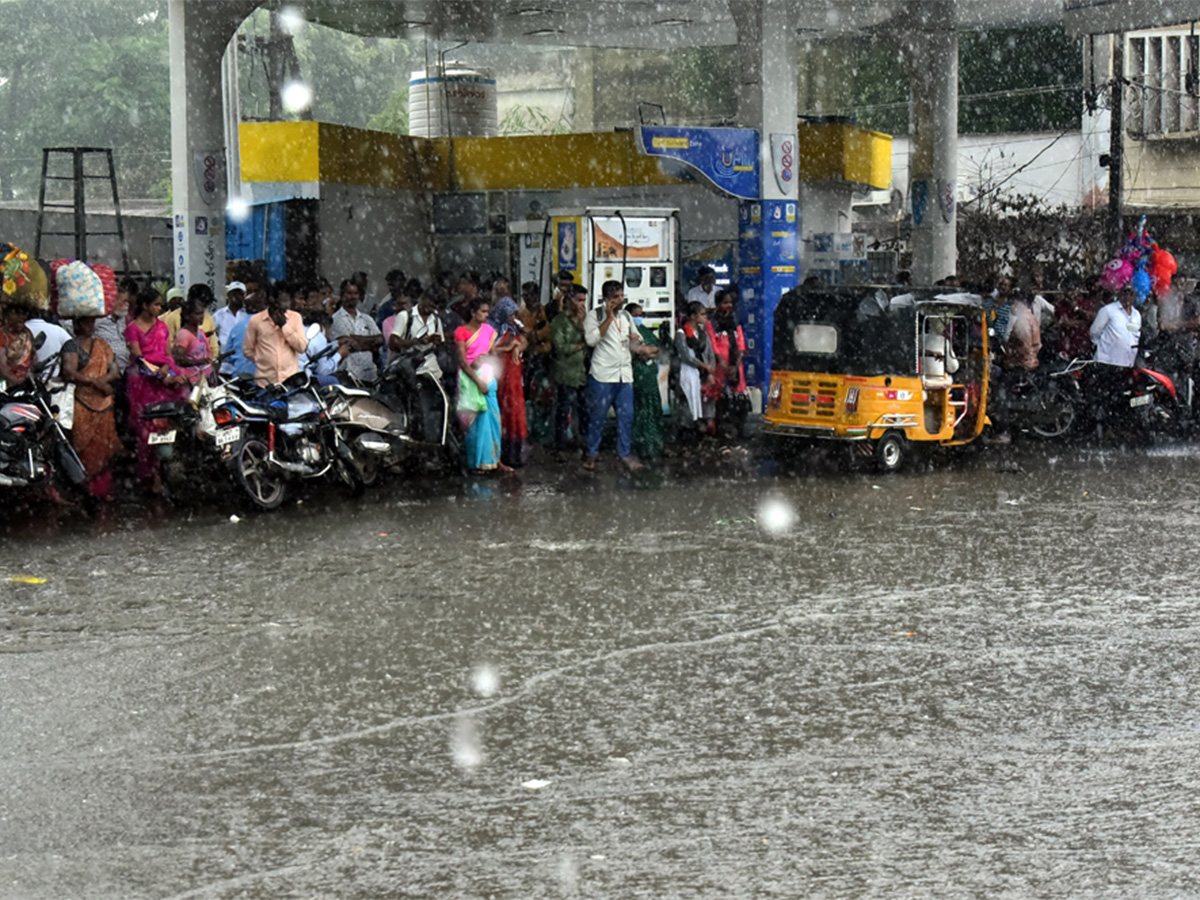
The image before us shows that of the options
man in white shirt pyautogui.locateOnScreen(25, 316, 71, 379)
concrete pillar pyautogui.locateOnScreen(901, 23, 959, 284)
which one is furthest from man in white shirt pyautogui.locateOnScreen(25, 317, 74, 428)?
concrete pillar pyautogui.locateOnScreen(901, 23, 959, 284)

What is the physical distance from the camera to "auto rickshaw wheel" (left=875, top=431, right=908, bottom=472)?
48.1ft

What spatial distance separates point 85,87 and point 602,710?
5002 cm

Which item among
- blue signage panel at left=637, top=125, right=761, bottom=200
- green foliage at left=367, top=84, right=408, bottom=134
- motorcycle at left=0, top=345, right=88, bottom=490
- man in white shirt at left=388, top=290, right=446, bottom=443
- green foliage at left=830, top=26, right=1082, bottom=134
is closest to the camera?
motorcycle at left=0, top=345, right=88, bottom=490

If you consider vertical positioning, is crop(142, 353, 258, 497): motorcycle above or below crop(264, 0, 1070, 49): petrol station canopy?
below

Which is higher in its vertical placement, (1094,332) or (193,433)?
(1094,332)

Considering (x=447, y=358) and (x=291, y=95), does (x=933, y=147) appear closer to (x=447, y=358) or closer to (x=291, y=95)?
(x=447, y=358)

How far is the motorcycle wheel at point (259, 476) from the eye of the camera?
12094 millimetres

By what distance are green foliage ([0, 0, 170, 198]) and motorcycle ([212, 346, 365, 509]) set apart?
41894 mm

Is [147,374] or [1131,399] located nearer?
[147,374]

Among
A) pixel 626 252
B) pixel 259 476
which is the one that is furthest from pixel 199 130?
pixel 259 476

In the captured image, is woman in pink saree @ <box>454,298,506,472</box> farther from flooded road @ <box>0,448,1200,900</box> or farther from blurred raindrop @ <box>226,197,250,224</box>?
blurred raindrop @ <box>226,197,250,224</box>

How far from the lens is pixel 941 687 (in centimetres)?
697

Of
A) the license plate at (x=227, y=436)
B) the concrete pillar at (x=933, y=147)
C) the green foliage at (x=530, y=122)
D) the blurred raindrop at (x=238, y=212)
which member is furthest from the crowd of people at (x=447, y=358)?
the green foliage at (x=530, y=122)

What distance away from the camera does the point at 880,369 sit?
14.6m
